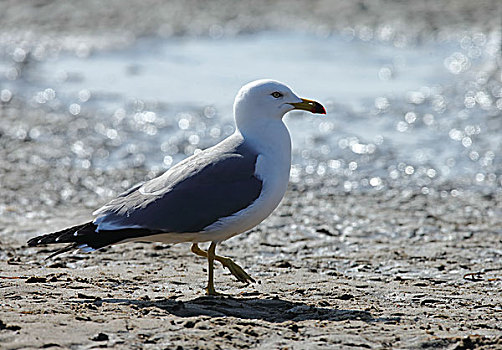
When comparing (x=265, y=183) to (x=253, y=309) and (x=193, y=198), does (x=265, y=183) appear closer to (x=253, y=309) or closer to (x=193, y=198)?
(x=193, y=198)

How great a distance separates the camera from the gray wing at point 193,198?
5.66 meters

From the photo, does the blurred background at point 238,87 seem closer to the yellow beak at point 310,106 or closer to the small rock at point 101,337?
the yellow beak at point 310,106

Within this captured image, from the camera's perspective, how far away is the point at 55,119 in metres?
12.9

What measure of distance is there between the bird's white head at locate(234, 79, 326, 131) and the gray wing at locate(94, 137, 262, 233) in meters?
0.34

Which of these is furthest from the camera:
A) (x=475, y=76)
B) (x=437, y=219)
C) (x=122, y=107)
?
(x=475, y=76)

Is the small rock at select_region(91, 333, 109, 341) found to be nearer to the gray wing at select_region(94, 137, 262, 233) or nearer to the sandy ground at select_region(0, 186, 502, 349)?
the sandy ground at select_region(0, 186, 502, 349)

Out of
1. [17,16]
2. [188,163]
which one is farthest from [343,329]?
[17,16]

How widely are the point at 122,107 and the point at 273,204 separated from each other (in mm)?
8120

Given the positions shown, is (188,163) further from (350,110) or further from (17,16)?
(17,16)

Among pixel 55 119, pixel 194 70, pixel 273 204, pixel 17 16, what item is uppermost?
pixel 17 16

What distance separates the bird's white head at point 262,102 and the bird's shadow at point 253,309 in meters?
1.30

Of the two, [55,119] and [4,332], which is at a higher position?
[55,119]

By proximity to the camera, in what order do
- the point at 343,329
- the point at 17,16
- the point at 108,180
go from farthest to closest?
the point at 17,16 → the point at 108,180 → the point at 343,329

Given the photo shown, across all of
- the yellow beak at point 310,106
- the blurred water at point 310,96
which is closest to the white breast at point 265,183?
the yellow beak at point 310,106
